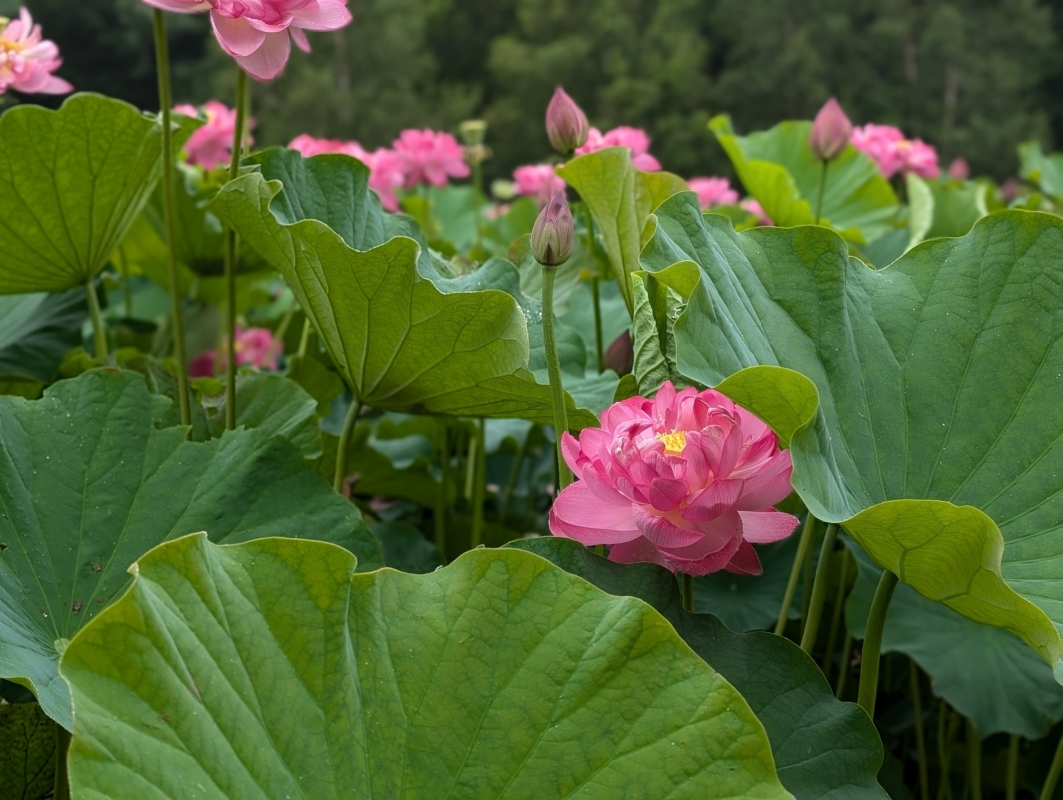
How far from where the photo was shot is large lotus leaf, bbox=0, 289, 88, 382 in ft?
3.89

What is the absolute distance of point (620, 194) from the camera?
0.88 m

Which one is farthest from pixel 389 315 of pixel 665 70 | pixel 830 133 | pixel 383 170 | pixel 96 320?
pixel 665 70

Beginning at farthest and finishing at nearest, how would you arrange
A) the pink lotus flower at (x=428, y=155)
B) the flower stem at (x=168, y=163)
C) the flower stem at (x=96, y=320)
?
1. the pink lotus flower at (x=428, y=155)
2. the flower stem at (x=96, y=320)
3. the flower stem at (x=168, y=163)

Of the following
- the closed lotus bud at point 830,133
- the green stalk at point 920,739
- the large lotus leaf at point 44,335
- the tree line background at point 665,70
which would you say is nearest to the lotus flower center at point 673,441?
the green stalk at point 920,739

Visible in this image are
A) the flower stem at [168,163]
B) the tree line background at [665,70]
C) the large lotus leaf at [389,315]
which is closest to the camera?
the large lotus leaf at [389,315]

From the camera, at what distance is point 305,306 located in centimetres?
82

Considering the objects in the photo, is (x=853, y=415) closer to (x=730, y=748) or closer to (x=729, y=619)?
(x=730, y=748)

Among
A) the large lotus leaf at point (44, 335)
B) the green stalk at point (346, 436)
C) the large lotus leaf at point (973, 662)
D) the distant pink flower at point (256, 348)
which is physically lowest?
the distant pink flower at point (256, 348)

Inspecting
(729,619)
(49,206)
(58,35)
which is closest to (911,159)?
(729,619)

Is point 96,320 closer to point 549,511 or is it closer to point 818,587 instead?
point 549,511

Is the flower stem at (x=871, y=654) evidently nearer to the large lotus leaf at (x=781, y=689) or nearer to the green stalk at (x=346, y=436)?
the large lotus leaf at (x=781, y=689)

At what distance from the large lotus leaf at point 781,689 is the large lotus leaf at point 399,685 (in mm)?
76

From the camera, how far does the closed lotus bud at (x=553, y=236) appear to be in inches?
24.8

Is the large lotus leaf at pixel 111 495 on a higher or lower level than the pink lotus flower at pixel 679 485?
lower
